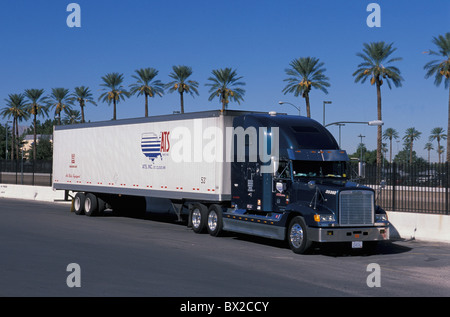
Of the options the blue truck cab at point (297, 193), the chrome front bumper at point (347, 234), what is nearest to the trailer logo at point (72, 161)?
the blue truck cab at point (297, 193)

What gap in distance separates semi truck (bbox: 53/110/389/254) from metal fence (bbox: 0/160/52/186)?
16.6m

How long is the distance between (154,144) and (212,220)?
162 inches

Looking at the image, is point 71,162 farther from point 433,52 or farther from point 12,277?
point 433,52

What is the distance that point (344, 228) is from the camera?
48.4 ft

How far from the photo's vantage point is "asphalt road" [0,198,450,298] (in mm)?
9977

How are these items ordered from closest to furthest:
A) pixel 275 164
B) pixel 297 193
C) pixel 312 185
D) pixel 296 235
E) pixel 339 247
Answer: pixel 312 185 < pixel 296 235 < pixel 297 193 < pixel 275 164 < pixel 339 247

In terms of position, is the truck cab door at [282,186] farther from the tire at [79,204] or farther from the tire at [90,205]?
the tire at [79,204]

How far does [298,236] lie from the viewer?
49.9 ft

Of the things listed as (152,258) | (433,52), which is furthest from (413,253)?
(433,52)

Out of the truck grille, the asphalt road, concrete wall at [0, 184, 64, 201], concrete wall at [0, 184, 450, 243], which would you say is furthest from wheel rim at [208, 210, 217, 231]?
concrete wall at [0, 184, 64, 201]

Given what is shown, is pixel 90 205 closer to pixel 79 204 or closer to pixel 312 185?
pixel 79 204

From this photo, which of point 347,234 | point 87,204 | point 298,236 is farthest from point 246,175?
point 87,204

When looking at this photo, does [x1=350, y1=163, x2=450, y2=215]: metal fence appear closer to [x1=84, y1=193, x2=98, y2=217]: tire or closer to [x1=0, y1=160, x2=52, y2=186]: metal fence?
[x1=84, y1=193, x2=98, y2=217]: tire

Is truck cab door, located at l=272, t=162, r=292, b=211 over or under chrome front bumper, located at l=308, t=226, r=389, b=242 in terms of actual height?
over
